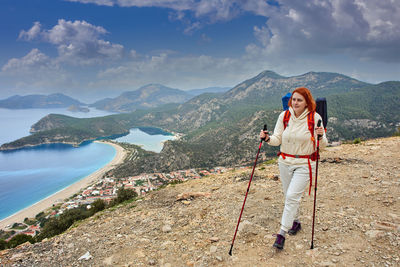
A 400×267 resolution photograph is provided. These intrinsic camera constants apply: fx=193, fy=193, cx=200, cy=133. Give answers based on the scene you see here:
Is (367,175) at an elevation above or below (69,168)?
above

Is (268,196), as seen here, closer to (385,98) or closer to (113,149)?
(113,149)

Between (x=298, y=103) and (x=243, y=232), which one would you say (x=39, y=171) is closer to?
(x=243, y=232)

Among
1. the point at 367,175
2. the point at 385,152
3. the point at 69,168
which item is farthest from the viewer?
the point at 69,168

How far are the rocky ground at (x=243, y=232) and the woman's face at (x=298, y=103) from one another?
2.81m

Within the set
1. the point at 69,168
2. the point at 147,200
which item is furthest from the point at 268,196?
the point at 69,168

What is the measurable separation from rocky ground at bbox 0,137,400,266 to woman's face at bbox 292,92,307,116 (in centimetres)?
281

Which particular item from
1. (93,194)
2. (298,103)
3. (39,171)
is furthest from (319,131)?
(39,171)

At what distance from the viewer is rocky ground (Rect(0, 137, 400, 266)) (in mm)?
3795

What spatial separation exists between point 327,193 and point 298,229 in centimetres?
293

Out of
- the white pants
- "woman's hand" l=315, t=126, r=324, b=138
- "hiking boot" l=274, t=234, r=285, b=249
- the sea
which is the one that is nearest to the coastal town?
the sea

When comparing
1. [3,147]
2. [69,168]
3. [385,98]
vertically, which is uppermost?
[385,98]

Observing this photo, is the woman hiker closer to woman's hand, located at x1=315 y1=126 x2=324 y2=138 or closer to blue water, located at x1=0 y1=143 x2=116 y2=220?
woman's hand, located at x1=315 y1=126 x2=324 y2=138

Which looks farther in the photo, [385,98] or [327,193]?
[385,98]

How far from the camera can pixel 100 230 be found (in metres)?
6.26
